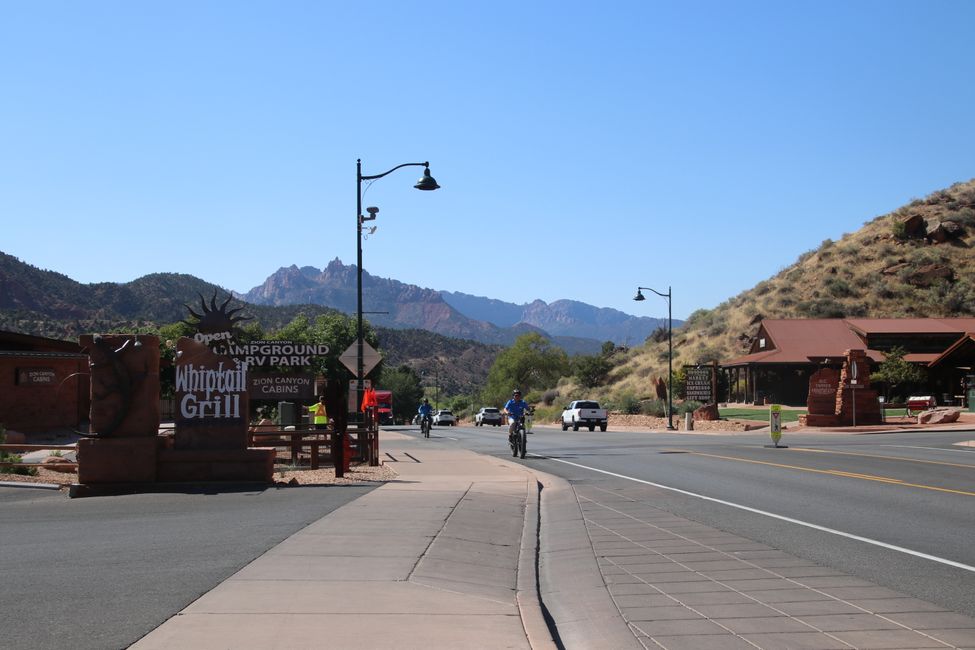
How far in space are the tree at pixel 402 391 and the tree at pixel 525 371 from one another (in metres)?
11.1

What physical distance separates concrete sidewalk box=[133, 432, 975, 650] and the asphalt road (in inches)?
14.4

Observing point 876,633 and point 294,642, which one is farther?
point 876,633

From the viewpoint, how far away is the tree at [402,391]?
11031 cm

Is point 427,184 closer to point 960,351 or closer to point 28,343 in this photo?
point 28,343

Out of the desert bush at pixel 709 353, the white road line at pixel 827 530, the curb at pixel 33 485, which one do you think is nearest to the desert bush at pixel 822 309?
the desert bush at pixel 709 353

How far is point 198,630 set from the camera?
6.48 metres

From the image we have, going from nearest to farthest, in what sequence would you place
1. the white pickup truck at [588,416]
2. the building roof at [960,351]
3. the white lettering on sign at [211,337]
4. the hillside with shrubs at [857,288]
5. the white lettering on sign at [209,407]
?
the white lettering on sign at [209,407] < the white lettering on sign at [211,337] < the white pickup truck at [588,416] < the building roof at [960,351] < the hillside with shrubs at [857,288]

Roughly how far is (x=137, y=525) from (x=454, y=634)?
6609mm

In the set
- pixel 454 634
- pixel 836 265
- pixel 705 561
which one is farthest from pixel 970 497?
pixel 836 265

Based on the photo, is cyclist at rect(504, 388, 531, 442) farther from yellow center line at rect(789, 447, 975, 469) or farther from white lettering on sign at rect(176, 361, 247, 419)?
white lettering on sign at rect(176, 361, 247, 419)

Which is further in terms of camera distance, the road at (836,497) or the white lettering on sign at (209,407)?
the white lettering on sign at (209,407)

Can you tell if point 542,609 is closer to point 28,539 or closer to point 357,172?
point 28,539

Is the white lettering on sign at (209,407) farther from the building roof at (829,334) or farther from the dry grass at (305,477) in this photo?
the building roof at (829,334)

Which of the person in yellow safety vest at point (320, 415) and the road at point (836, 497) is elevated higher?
the person in yellow safety vest at point (320, 415)
